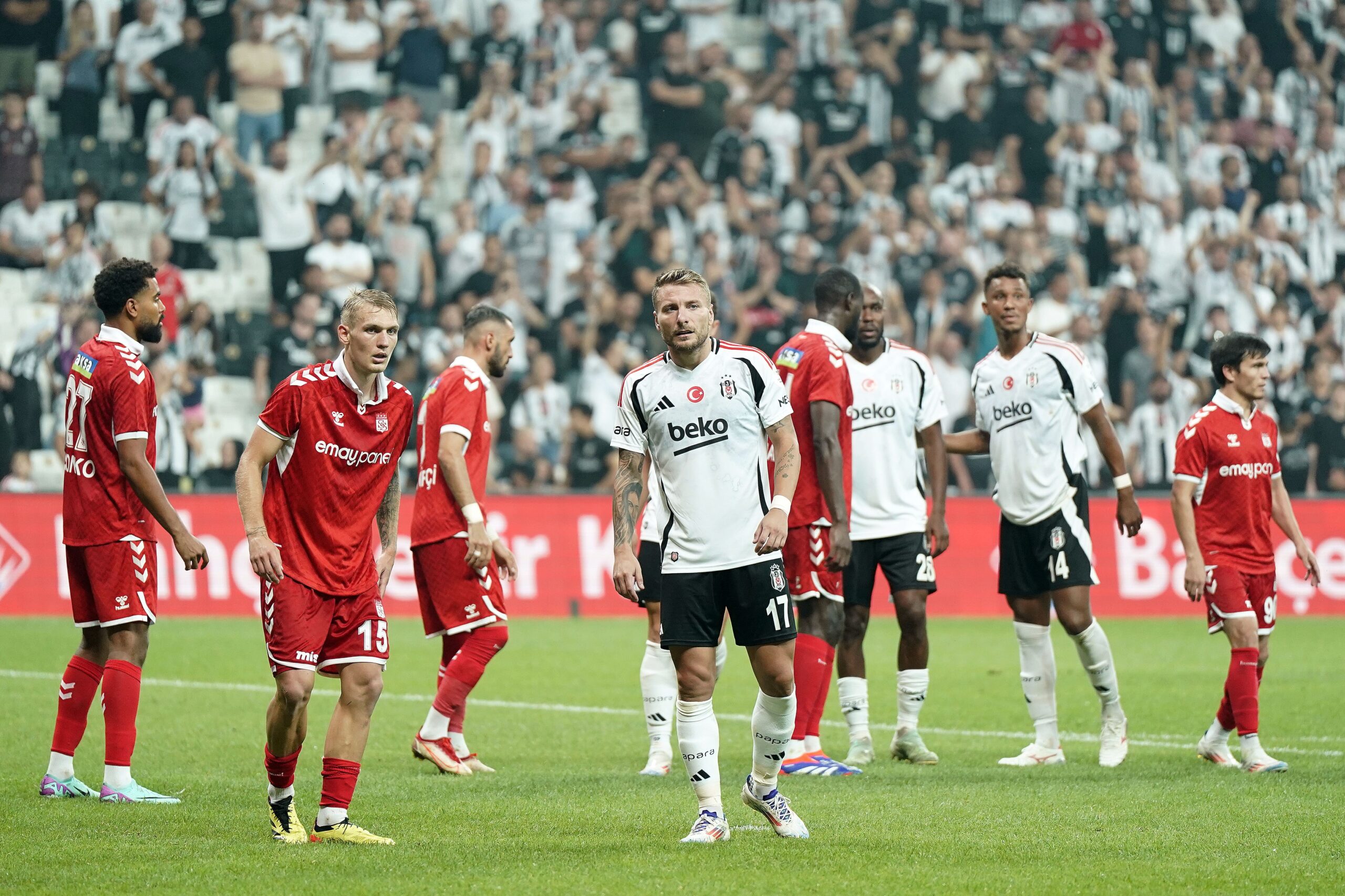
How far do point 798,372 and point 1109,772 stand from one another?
2.71 meters

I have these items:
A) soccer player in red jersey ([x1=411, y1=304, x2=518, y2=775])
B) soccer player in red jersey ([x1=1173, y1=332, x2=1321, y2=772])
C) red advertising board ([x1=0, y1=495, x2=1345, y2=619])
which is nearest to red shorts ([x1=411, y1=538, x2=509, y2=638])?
soccer player in red jersey ([x1=411, y1=304, x2=518, y2=775])

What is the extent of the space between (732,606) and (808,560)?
2269 millimetres

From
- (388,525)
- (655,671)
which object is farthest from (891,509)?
(388,525)

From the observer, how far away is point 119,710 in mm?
7871

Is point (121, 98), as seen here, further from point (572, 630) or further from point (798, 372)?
point (798, 372)

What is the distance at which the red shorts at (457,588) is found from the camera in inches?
A: 374

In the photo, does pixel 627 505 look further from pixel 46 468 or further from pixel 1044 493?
pixel 46 468

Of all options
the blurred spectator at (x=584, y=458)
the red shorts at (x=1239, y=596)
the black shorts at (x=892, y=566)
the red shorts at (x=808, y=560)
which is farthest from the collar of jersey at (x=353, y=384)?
the blurred spectator at (x=584, y=458)

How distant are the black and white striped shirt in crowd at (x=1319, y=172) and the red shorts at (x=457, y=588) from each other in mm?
19499

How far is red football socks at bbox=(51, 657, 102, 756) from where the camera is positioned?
8.03m

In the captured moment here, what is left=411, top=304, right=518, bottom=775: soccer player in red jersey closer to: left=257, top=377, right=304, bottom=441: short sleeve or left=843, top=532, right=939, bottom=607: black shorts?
left=843, top=532, right=939, bottom=607: black shorts

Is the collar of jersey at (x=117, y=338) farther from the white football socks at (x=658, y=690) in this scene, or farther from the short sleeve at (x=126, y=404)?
the white football socks at (x=658, y=690)

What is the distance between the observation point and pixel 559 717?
37.0ft

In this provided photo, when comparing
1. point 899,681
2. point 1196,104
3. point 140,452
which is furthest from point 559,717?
point 1196,104
